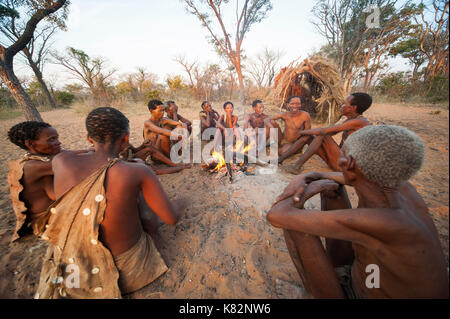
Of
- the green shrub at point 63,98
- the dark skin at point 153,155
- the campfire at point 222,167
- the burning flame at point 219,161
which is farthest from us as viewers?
the green shrub at point 63,98

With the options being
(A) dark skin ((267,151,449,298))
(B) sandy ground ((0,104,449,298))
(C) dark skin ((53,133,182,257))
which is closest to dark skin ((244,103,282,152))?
(B) sandy ground ((0,104,449,298))

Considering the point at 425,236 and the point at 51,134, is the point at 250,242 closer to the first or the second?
the point at 425,236

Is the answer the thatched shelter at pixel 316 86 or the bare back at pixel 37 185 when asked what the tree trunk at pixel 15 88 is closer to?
the bare back at pixel 37 185

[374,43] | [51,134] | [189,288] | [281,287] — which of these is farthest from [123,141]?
[374,43]

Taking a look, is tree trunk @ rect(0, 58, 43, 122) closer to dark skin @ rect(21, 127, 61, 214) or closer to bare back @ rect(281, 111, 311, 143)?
dark skin @ rect(21, 127, 61, 214)

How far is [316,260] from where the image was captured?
3.80 feet

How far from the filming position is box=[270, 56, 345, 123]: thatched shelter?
642cm

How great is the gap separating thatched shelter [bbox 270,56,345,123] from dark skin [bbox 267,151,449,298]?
254 inches

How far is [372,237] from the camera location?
3.08 feet

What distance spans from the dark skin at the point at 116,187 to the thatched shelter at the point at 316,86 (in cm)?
675

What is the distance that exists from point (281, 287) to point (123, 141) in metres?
1.86

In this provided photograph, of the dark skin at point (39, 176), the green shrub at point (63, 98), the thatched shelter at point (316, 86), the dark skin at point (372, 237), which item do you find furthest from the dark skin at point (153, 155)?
the green shrub at point (63, 98)

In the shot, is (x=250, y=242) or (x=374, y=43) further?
(x=374, y=43)

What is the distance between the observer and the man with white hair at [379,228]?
86 centimetres
